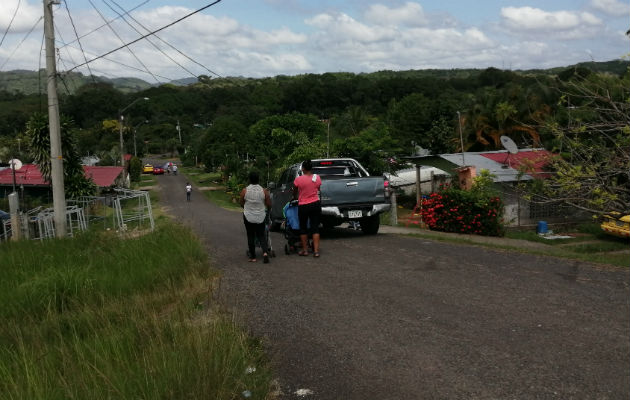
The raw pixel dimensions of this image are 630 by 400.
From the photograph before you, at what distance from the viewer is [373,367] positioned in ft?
15.9

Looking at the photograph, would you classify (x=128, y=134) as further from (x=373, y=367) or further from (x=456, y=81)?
(x=373, y=367)

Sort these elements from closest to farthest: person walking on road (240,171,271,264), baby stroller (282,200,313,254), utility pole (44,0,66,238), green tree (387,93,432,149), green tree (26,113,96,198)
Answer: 1. person walking on road (240,171,271,264)
2. baby stroller (282,200,313,254)
3. utility pole (44,0,66,238)
4. green tree (26,113,96,198)
5. green tree (387,93,432,149)

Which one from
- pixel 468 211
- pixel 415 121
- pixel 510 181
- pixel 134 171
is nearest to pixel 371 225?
pixel 468 211

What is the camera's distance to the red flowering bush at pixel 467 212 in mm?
18508

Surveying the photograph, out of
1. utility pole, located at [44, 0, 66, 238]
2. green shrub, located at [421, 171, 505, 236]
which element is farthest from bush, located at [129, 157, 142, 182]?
green shrub, located at [421, 171, 505, 236]

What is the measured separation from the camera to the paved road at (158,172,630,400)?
4.50 m

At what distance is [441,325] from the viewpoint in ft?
19.4

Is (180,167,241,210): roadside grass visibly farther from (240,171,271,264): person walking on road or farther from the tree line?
(240,171,271,264): person walking on road

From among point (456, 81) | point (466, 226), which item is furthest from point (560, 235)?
point (456, 81)

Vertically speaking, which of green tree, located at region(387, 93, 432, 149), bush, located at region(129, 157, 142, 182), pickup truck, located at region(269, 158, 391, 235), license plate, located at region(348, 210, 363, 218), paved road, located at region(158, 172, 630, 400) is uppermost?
green tree, located at region(387, 93, 432, 149)

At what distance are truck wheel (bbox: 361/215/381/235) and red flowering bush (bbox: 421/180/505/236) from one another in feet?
18.3

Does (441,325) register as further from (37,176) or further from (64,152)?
(37,176)

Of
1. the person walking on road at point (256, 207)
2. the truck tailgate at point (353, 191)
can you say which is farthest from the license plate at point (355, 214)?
the person walking on road at point (256, 207)

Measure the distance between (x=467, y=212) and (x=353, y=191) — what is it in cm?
715
